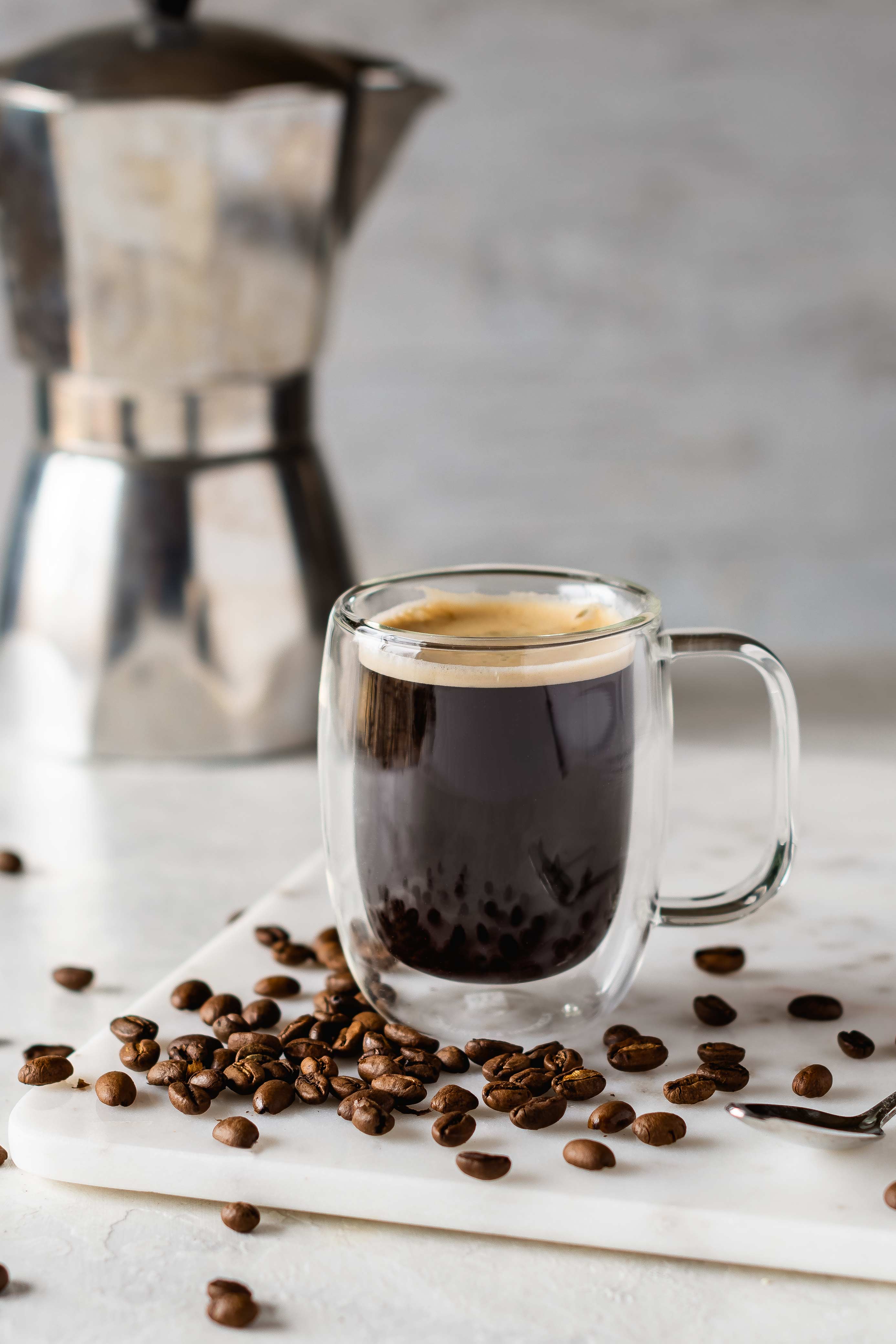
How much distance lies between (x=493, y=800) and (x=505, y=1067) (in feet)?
0.37

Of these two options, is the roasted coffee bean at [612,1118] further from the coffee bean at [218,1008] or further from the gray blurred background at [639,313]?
the gray blurred background at [639,313]

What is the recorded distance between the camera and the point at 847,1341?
1.49 ft

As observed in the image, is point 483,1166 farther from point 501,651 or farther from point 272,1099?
point 501,651

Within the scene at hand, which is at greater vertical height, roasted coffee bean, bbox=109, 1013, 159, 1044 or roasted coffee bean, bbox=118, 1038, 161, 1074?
roasted coffee bean, bbox=118, 1038, 161, 1074

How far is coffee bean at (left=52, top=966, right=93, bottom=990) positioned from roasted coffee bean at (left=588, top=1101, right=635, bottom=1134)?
0.96 feet

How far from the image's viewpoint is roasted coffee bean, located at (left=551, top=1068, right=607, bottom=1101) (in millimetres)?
563

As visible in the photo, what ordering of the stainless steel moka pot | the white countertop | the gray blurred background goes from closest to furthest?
the white countertop, the stainless steel moka pot, the gray blurred background

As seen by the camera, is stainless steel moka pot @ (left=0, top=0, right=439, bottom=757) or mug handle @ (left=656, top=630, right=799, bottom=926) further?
stainless steel moka pot @ (left=0, top=0, right=439, bottom=757)

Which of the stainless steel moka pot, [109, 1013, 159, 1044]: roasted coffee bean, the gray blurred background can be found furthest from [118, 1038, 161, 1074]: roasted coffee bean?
the gray blurred background

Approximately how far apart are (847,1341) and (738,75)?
120 cm

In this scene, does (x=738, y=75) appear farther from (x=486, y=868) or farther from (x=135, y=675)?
(x=486, y=868)

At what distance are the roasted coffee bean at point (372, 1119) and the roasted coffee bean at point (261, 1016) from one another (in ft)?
0.33

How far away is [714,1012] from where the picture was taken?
64 cm

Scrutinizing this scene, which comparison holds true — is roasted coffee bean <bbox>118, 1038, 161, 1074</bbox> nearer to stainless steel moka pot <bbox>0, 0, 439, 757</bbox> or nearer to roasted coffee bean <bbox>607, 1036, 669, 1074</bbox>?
roasted coffee bean <bbox>607, 1036, 669, 1074</bbox>
